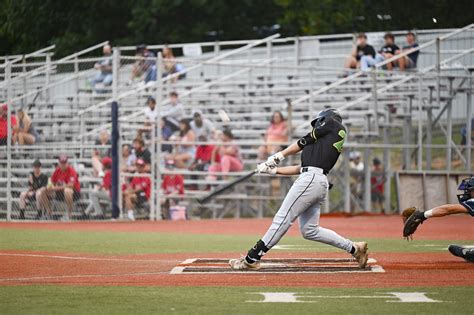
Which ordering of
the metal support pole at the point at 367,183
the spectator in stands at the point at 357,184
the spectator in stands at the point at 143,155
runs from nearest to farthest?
the spectator in stands at the point at 143,155
the metal support pole at the point at 367,183
the spectator in stands at the point at 357,184

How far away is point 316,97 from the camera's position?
28.2m

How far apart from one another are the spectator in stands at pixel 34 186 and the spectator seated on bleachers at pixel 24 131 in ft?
2.48

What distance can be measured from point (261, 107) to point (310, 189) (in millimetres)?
16712

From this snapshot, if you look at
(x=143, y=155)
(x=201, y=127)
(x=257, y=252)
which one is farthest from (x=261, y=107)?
(x=257, y=252)

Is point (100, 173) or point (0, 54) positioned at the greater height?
point (0, 54)

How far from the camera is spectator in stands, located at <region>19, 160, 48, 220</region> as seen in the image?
955 inches

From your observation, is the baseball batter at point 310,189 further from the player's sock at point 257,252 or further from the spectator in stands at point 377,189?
the spectator in stands at point 377,189

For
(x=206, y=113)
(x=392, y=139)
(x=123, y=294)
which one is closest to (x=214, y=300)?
(x=123, y=294)

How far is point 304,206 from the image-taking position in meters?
11.9

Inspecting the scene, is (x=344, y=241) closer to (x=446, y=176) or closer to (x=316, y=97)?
(x=446, y=176)

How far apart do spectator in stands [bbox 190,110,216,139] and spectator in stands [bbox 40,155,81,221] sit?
2.83 m

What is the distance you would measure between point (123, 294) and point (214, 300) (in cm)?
97

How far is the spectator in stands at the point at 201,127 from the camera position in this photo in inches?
976

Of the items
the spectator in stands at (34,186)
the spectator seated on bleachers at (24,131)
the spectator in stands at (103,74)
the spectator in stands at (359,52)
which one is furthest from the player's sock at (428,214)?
the spectator in stands at (359,52)
